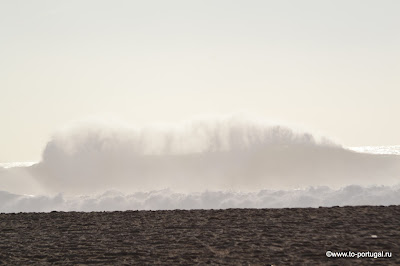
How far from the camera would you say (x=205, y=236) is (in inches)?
719

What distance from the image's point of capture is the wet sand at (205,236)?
15422mm

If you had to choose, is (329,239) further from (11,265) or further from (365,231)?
(11,265)

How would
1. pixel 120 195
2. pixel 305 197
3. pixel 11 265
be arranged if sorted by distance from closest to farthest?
1. pixel 11 265
2. pixel 305 197
3. pixel 120 195

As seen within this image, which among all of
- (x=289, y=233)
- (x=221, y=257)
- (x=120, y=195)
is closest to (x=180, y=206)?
(x=120, y=195)

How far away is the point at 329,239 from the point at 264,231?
100 inches

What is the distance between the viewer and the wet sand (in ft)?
50.6

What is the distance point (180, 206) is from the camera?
102 feet

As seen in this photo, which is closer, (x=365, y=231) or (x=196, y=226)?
(x=365, y=231)

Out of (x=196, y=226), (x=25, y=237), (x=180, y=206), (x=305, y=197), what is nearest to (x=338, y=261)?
(x=196, y=226)

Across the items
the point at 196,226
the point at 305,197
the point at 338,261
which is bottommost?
the point at 338,261

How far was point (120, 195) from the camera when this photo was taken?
34.3 metres

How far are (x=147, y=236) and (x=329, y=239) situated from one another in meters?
6.55

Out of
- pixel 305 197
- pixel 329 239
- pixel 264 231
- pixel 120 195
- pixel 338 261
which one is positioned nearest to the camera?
pixel 338 261

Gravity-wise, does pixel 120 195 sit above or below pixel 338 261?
above
